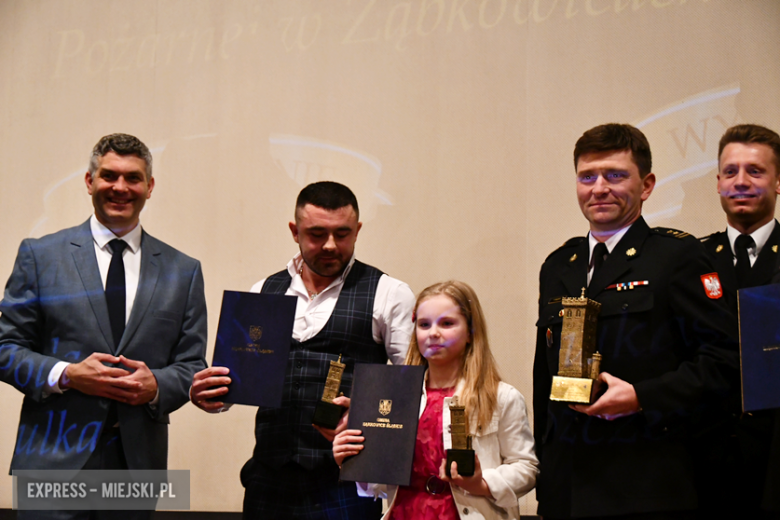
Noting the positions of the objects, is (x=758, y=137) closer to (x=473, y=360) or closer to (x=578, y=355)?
(x=578, y=355)

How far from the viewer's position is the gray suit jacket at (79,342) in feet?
9.12

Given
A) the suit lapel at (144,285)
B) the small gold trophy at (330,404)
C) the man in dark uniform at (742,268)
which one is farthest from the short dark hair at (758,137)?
the suit lapel at (144,285)

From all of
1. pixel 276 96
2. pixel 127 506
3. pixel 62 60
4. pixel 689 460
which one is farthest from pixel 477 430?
pixel 62 60

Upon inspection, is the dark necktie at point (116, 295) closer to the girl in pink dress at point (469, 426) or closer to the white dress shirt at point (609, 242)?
the girl in pink dress at point (469, 426)

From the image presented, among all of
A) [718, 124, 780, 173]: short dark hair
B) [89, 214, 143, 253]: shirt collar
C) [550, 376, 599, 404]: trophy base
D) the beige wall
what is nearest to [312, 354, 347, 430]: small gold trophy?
[550, 376, 599, 404]: trophy base

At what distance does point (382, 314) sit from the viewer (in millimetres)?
2895

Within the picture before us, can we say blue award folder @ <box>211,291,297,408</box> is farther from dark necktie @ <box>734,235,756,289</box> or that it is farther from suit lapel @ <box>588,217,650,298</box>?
dark necktie @ <box>734,235,756,289</box>

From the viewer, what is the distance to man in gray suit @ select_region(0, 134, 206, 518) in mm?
2770

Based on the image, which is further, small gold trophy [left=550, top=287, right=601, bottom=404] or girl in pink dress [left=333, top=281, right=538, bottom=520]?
girl in pink dress [left=333, top=281, right=538, bottom=520]

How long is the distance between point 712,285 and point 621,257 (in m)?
0.29

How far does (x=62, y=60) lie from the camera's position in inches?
184

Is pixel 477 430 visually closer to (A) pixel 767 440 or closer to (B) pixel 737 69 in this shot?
(A) pixel 767 440

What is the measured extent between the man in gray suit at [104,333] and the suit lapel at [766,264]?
85.3 inches

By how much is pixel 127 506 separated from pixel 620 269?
1971 mm
